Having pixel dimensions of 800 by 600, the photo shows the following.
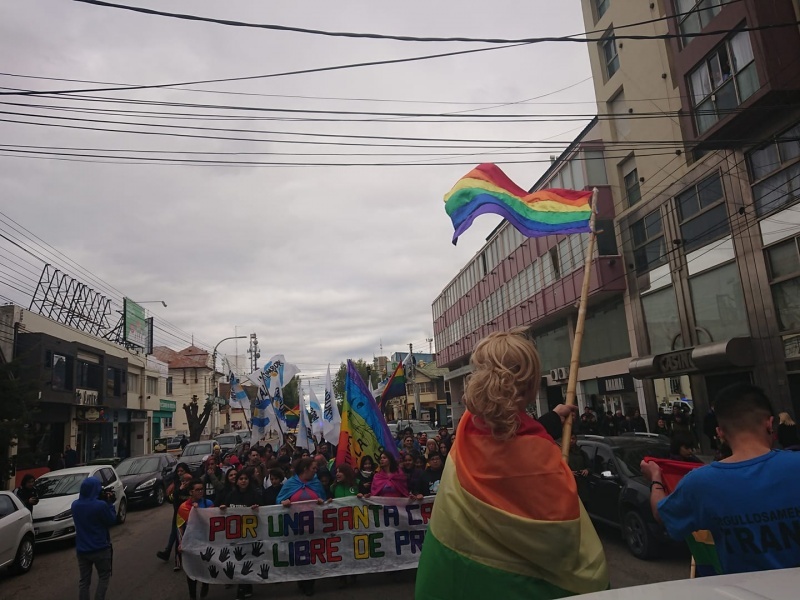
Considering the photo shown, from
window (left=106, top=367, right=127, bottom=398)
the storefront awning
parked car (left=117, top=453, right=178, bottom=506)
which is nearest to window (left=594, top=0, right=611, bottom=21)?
the storefront awning

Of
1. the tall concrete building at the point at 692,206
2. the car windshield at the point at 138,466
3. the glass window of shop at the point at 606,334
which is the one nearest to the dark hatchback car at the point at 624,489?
the tall concrete building at the point at 692,206

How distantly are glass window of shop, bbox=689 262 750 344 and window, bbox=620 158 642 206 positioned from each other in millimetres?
5206

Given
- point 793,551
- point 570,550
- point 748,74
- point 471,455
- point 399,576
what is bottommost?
point 399,576

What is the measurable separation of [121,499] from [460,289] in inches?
1331

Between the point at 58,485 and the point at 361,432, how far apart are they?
8416 mm

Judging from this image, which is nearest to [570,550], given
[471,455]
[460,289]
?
[471,455]

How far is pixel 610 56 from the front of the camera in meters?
24.8

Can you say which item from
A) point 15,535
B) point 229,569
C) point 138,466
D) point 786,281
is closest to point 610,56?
point 786,281

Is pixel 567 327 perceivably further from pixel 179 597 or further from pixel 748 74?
pixel 179 597

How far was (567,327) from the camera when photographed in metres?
29.2

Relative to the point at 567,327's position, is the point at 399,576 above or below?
below

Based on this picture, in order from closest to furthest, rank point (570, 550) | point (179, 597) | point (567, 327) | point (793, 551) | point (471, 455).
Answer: point (570, 550), point (471, 455), point (793, 551), point (179, 597), point (567, 327)

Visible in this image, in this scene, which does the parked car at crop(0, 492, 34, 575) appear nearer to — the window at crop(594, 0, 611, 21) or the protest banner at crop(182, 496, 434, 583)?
the protest banner at crop(182, 496, 434, 583)

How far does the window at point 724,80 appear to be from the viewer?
15.7 m
